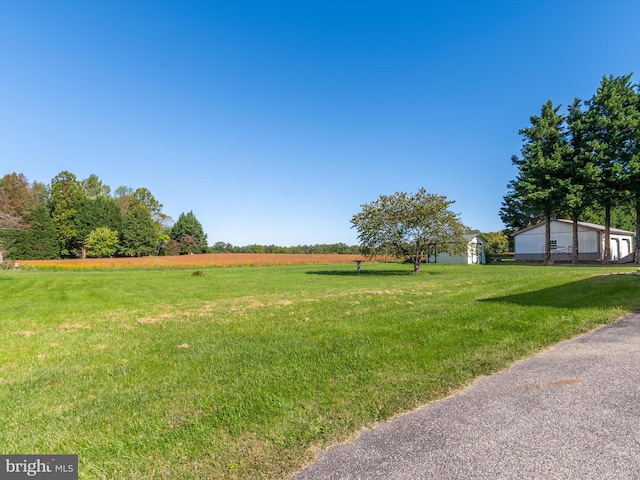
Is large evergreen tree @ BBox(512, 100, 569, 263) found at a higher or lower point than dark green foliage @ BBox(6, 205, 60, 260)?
higher

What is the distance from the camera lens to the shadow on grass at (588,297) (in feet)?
26.1

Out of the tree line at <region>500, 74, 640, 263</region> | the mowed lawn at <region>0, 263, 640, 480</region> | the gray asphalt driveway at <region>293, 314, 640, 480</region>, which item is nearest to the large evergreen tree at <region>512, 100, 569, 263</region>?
the tree line at <region>500, 74, 640, 263</region>

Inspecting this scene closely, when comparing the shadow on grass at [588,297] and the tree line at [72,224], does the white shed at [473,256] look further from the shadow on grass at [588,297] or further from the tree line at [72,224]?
the tree line at [72,224]

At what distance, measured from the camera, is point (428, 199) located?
73.3 ft

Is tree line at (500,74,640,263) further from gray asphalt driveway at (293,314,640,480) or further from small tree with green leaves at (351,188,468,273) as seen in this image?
gray asphalt driveway at (293,314,640,480)

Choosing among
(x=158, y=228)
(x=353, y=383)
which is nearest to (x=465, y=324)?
(x=353, y=383)

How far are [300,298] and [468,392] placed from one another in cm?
811

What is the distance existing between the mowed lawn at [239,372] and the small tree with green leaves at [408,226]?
13.1m

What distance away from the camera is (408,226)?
878 inches

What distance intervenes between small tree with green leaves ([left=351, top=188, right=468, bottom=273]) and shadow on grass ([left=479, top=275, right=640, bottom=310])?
35.7 feet

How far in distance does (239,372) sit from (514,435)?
308 cm

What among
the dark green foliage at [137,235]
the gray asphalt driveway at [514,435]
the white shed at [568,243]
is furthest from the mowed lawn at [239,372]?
the dark green foliage at [137,235]

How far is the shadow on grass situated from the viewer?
7.95m

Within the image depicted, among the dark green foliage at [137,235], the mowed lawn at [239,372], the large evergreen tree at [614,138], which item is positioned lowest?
the mowed lawn at [239,372]
